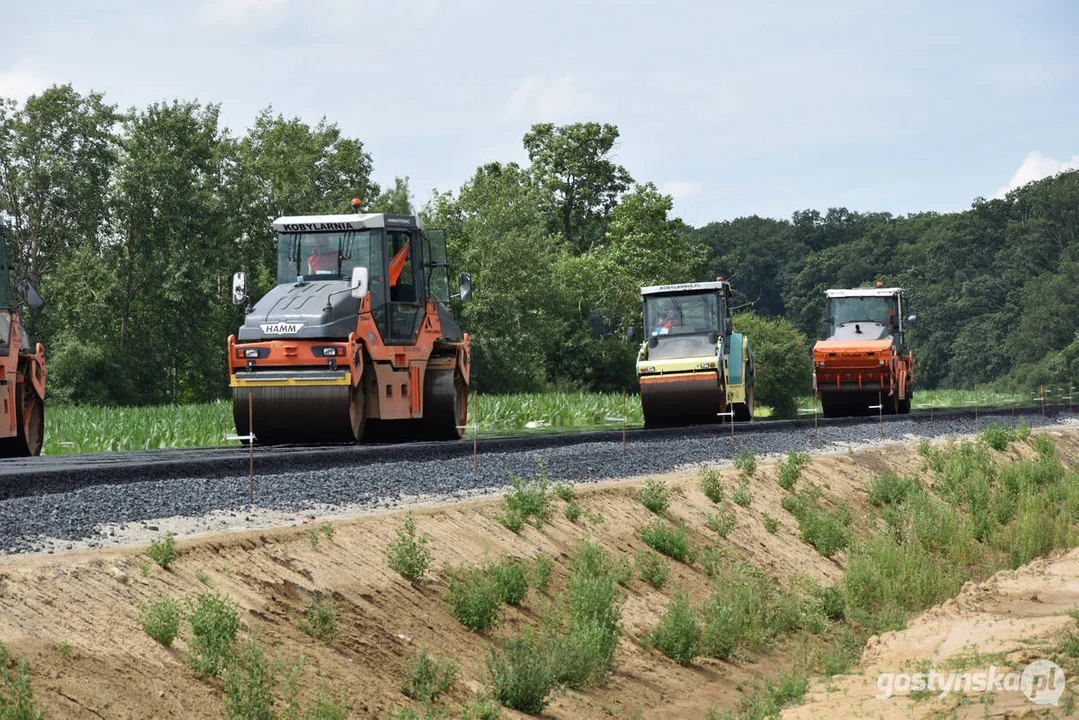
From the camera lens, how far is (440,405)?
2217cm

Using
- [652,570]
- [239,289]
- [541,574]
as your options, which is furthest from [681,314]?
[541,574]

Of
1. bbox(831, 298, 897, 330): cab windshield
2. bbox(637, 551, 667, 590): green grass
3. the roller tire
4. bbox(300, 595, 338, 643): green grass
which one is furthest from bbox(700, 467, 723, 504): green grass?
bbox(831, 298, 897, 330): cab windshield

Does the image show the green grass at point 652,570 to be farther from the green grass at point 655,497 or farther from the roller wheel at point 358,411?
the roller wheel at point 358,411

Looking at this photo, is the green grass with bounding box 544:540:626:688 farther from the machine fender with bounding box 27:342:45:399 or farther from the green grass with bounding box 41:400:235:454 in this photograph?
the green grass with bounding box 41:400:235:454

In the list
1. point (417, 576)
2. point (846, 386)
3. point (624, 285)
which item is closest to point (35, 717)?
point (417, 576)

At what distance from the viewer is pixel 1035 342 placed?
92.9 metres

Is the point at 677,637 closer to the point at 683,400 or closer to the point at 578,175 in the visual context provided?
the point at 683,400

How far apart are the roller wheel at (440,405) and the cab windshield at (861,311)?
1781 cm

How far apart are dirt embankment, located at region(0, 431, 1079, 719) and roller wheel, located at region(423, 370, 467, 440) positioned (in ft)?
22.9

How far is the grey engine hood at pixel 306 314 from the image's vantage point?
63.6 feet

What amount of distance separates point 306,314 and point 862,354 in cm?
2019

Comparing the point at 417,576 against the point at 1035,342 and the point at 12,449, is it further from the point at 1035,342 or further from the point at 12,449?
the point at 1035,342

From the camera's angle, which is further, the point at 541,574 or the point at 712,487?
the point at 712,487

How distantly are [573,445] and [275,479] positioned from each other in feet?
28.0
